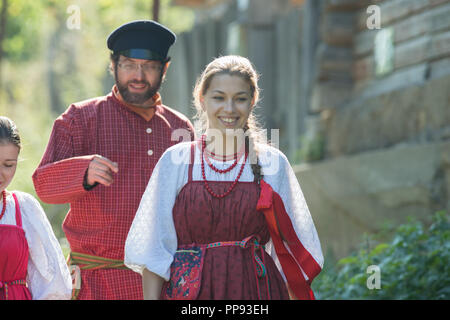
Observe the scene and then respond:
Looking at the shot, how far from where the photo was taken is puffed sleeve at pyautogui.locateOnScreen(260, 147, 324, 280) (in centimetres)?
302

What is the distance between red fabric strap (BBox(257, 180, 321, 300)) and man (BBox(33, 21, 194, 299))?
1020 mm

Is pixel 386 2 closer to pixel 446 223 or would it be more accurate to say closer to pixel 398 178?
pixel 398 178

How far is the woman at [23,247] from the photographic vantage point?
292 cm

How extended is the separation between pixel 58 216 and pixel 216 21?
3988mm

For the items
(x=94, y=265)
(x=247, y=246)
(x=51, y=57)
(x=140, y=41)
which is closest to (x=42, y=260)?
(x=94, y=265)

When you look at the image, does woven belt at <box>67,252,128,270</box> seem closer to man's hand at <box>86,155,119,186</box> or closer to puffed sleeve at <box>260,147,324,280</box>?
man's hand at <box>86,155,119,186</box>

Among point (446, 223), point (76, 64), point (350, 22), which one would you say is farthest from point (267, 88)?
point (76, 64)

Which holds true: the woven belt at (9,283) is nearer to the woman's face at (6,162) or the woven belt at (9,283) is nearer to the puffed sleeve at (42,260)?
the puffed sleeve at (42,260)

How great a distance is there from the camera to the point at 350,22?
8.20 meters

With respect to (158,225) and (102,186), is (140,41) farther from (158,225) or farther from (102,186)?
(158,225)

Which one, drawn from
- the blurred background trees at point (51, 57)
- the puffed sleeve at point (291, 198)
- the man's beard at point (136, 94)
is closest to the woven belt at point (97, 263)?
the man's beard at point (136, 94)

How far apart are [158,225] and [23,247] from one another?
572 mm

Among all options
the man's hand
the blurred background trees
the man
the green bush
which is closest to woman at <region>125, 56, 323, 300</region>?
the man's hand

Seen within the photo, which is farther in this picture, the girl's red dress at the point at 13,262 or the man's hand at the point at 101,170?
the man's hand at the point at 101,170
